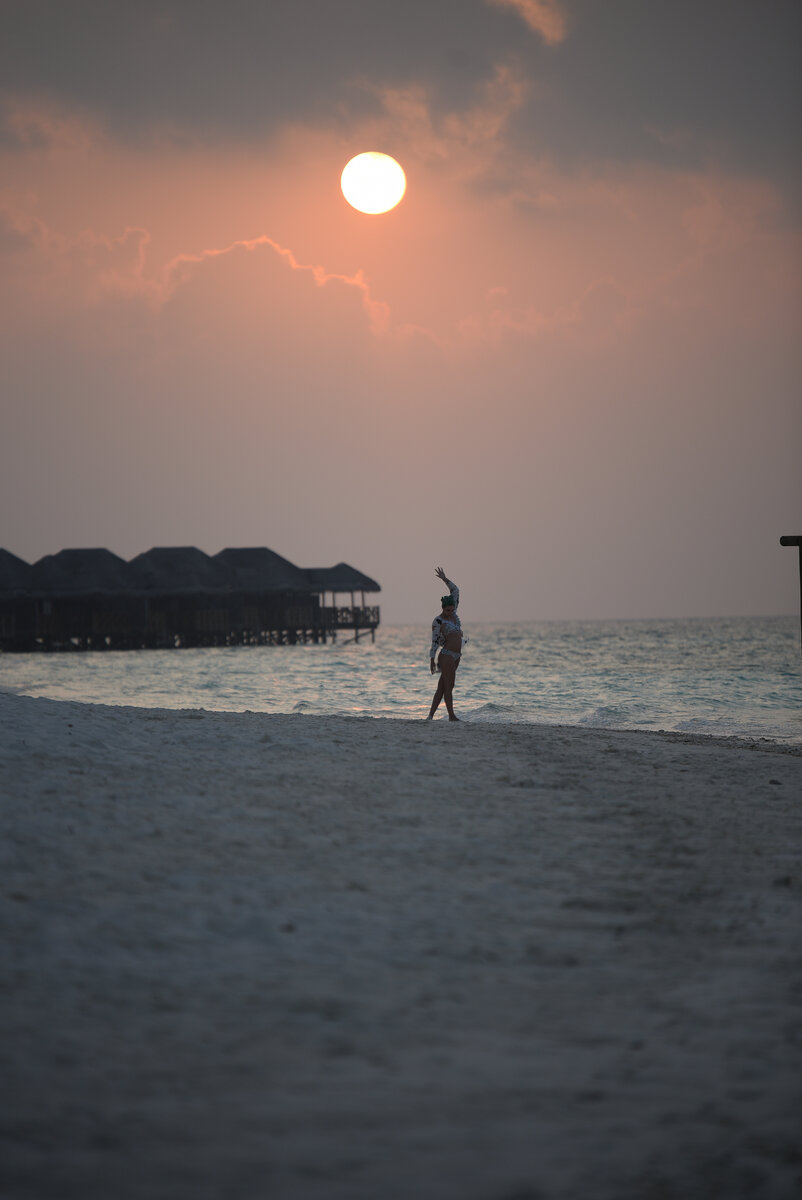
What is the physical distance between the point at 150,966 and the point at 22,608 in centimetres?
4987

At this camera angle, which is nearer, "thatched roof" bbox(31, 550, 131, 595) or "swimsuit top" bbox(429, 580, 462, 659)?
"swimsuit top" bbox(429, 580, 462, 659)

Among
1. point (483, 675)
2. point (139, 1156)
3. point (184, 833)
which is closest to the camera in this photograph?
point (139, 1156)

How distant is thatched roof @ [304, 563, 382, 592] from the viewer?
49.9 meters

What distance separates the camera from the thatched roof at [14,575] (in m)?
46.6

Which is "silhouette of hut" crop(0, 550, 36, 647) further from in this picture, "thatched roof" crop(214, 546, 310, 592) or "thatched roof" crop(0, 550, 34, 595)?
"thatched roof" crop(214, 546, 310, 592)

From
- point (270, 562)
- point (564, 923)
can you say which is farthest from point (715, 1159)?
point (270, 562)

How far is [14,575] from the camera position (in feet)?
155

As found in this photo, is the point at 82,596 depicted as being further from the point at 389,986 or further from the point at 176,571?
the point at 389,986

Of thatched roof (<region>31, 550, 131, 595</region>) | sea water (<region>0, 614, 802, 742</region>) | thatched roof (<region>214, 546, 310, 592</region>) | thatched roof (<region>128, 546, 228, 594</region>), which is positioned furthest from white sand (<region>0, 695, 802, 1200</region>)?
thatched roof (<region>214, 546, 310, 592</region>)

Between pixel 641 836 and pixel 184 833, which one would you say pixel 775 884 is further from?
pixel 184 833

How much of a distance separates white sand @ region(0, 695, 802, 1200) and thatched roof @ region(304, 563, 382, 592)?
43686 mm

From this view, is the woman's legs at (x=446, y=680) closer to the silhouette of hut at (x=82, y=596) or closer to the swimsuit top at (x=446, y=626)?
the swimsuit top at (x=446, y=626)

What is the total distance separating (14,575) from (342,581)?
18.7 m

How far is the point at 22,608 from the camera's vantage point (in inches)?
1911
